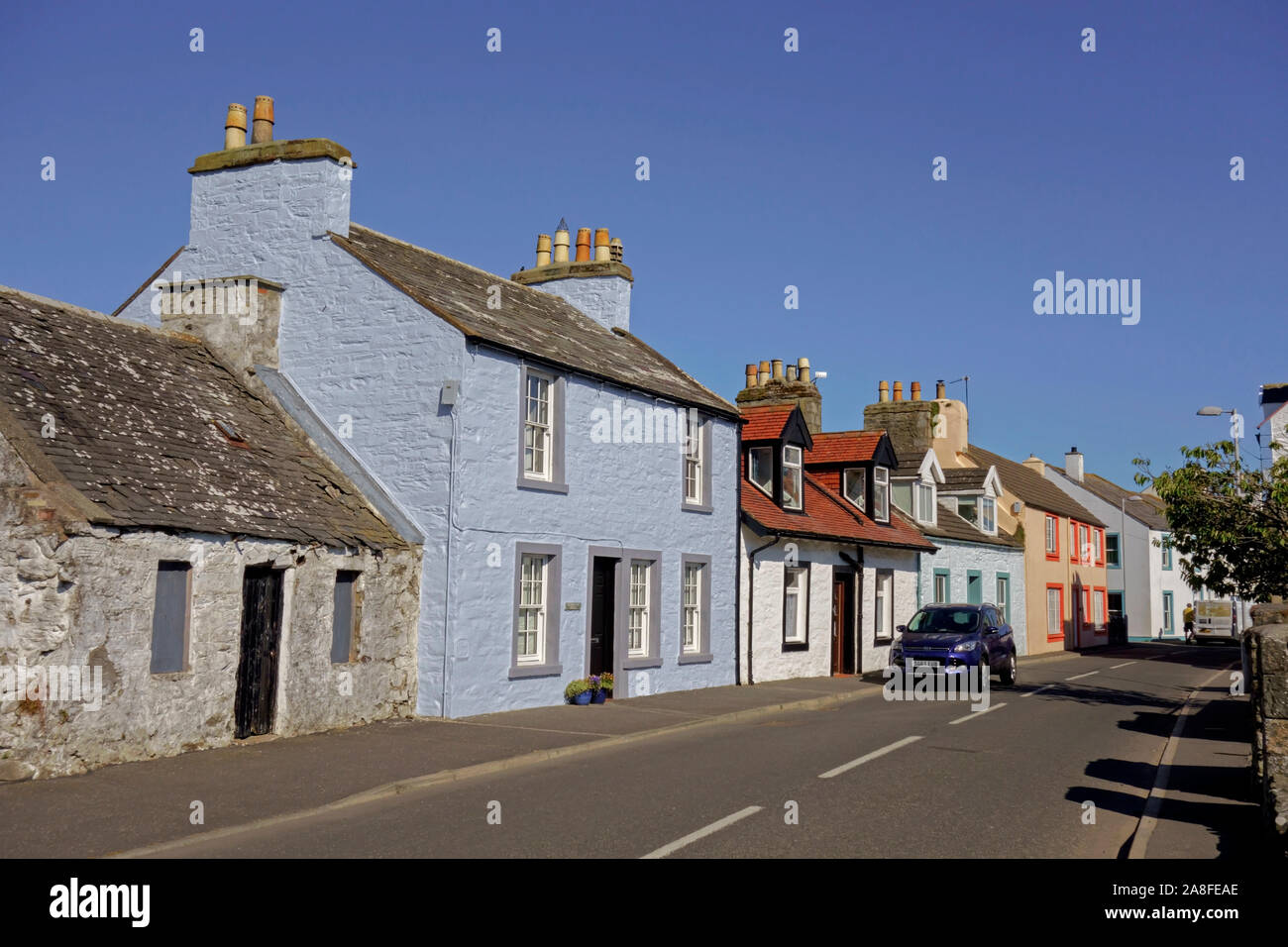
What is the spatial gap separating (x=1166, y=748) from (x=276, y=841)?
11.5 m

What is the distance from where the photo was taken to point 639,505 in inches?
818

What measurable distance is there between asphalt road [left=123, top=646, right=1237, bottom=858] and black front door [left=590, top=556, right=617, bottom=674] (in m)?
3.15

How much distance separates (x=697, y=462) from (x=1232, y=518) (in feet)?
32.4

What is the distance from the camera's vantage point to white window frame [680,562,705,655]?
73.4 feet

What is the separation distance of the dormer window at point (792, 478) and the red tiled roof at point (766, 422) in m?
0.63

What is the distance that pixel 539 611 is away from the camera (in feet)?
60.5

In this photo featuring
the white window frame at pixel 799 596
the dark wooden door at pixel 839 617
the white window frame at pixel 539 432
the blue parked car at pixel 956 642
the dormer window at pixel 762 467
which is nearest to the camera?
the white window frame at pixel 539 432

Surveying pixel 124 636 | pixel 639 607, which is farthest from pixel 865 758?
pixel 124 636

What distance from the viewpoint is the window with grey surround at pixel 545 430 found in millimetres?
18297

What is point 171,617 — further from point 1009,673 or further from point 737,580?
point 1009,673

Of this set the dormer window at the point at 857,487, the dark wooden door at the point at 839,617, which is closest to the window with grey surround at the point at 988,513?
the dormer window at the point at 857,487

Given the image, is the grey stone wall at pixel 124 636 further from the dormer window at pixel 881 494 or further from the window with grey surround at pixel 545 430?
the dormer window at pixel 881 494

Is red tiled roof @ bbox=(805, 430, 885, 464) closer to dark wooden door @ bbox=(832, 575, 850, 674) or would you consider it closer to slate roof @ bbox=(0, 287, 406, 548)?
dark wooden door @ bbox=(832, 575, 850, 674)
